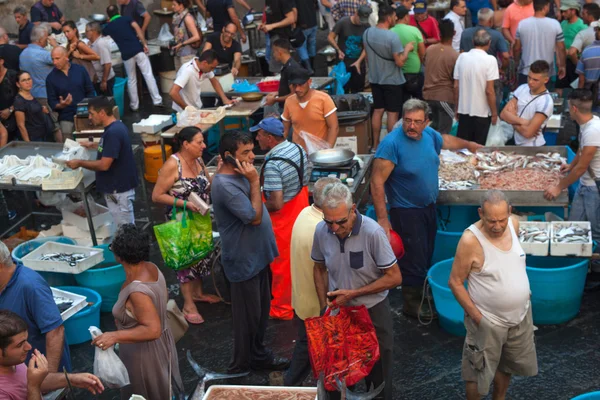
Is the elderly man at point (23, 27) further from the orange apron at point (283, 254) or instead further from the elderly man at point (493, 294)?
the elderly man at point (493, 294)

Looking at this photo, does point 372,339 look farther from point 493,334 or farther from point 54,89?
point 54,89

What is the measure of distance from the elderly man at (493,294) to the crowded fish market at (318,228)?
0.05 ft

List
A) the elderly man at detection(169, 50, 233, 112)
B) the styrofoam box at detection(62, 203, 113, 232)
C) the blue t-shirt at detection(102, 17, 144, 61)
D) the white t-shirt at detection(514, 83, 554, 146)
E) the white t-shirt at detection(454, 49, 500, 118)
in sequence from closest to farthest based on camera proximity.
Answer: the white t-shirt at detection(514, 83, 554, 146) → the styrofoam box at detection(62, 203, 113, 232) → the white t-shirt at detection(454, 49, 500, 118) → the elderly man at detection(169, 50, 233, 112) → the blue t-shirt at detection(102, 17, 144, 61)

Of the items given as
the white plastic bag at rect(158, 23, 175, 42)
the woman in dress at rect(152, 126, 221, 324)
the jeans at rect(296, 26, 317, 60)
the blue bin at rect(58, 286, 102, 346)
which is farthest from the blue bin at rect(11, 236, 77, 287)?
the white plastic bag at rect(158, 23, 175, 42)

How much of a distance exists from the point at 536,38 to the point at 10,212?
24.5ft

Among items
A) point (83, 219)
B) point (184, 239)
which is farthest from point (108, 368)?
point (83, 219)

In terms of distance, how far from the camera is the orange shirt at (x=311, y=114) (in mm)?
7719

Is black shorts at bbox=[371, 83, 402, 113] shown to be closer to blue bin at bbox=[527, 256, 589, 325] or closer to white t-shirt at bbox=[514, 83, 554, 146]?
white t-shirt at bbox=[514, 83, 554, 146]

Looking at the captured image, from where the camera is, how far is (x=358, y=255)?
15.2ft

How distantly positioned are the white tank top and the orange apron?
76.8 inches

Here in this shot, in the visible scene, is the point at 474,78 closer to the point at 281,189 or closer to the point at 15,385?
the point at 281,189

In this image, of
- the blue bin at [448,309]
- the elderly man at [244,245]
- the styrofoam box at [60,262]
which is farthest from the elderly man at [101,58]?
the blue bin at [448,309]

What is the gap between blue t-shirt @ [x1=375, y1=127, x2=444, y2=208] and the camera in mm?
6078

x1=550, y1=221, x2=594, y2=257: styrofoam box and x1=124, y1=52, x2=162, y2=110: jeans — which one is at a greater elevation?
x1=124, y1=52, x2=162, y2=110: jeans
